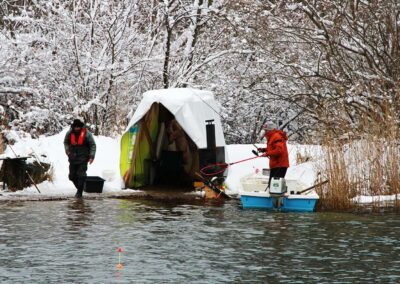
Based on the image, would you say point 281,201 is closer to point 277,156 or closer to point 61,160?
point 277,156

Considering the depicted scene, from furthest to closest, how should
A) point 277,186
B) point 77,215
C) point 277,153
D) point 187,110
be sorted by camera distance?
point 187,110 < point 277,153 < point 277,186 < point 77,215

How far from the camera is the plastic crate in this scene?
21.5 metres

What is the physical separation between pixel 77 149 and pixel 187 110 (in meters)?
3.06

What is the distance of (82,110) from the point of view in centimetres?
2823

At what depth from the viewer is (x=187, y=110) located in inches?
880

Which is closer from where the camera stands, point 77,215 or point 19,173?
point 77,215

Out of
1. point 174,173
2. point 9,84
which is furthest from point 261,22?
point 9,84

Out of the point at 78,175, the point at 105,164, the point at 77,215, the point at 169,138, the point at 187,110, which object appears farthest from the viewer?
the point at 169,138

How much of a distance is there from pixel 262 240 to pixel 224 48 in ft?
61.1

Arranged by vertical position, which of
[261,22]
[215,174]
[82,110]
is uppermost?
[261,22]

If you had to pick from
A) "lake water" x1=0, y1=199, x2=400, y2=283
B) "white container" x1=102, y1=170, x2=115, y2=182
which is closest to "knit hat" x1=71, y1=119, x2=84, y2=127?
"lake water" x1=0, y1=199, x2=400, y2=283

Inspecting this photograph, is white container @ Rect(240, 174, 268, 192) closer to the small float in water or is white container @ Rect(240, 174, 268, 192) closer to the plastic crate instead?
the small float in water

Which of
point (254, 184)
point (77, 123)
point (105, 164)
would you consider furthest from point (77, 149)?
point (254, 184)

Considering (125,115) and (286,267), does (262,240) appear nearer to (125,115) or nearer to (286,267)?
(286,267)
